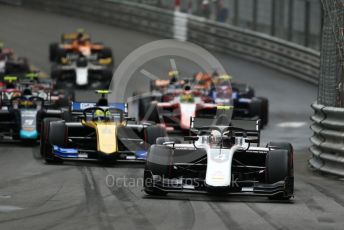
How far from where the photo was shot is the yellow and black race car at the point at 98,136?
1950 cm

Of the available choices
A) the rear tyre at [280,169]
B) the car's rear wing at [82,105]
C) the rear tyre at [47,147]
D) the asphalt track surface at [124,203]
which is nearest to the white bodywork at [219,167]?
the asphalt track surface at [124,203]

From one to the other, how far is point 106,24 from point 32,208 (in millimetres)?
35136

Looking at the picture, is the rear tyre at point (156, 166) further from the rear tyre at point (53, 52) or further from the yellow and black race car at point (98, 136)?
the rear tyre at point (53, 52)

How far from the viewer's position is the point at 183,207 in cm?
1430

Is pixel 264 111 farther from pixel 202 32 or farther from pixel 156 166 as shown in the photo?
pixel 156 166

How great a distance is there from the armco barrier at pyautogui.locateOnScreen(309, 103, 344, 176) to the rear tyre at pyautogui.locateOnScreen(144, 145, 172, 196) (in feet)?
11.9

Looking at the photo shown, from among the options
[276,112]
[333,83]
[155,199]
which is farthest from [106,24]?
[155,199]

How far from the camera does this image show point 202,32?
43.5m

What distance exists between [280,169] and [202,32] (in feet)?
93.1

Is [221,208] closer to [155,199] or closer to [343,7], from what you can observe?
[155,199]

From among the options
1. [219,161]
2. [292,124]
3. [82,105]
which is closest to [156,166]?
[219,161]

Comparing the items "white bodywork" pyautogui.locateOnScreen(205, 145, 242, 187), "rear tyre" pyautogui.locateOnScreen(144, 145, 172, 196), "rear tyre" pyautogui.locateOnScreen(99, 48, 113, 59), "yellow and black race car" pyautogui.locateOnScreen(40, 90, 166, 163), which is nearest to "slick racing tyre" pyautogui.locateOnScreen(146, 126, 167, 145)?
"yellow and black race car" pyautogui.locateOnScreen(40, 90, 166, 163)

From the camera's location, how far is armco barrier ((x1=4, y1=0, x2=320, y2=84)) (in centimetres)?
4009

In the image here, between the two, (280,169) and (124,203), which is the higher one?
(280,169)
